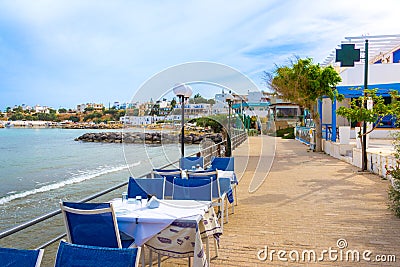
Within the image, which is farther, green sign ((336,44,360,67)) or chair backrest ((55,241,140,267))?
green sign ((336,44,360,67))

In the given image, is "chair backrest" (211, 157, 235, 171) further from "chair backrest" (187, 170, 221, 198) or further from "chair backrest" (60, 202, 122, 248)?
"chair backrest" (60, 202, 122, 248)

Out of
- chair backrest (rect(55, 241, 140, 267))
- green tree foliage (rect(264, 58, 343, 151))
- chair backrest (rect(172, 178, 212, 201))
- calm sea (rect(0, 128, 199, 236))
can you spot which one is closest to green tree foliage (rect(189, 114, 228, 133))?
calm sea (rect(0, 128, 199, 236))

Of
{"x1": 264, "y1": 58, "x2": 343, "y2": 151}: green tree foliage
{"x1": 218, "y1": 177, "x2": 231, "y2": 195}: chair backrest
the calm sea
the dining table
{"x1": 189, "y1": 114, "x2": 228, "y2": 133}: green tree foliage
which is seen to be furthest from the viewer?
{"x1": 264, "y1": 58, "x2": 343, "y2": 151}: green tree foliage

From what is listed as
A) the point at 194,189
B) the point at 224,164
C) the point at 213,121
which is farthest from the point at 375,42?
the point at 194,189

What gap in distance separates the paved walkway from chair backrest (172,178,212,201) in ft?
1.93

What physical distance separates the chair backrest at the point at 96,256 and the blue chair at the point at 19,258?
0.13 m

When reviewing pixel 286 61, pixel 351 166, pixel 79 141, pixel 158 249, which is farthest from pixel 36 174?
pixel 79 141

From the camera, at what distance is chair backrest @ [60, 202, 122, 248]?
3.06m

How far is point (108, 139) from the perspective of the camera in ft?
186

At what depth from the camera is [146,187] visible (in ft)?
15.5

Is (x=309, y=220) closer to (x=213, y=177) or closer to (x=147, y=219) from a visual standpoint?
(x=213, y=177)

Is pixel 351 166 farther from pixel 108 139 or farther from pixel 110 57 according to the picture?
pixel 108 139

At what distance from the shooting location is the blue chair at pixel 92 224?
3.06 metres

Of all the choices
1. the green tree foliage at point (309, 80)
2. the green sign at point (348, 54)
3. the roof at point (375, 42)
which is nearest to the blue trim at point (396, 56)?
the roof at point (375, 42)
